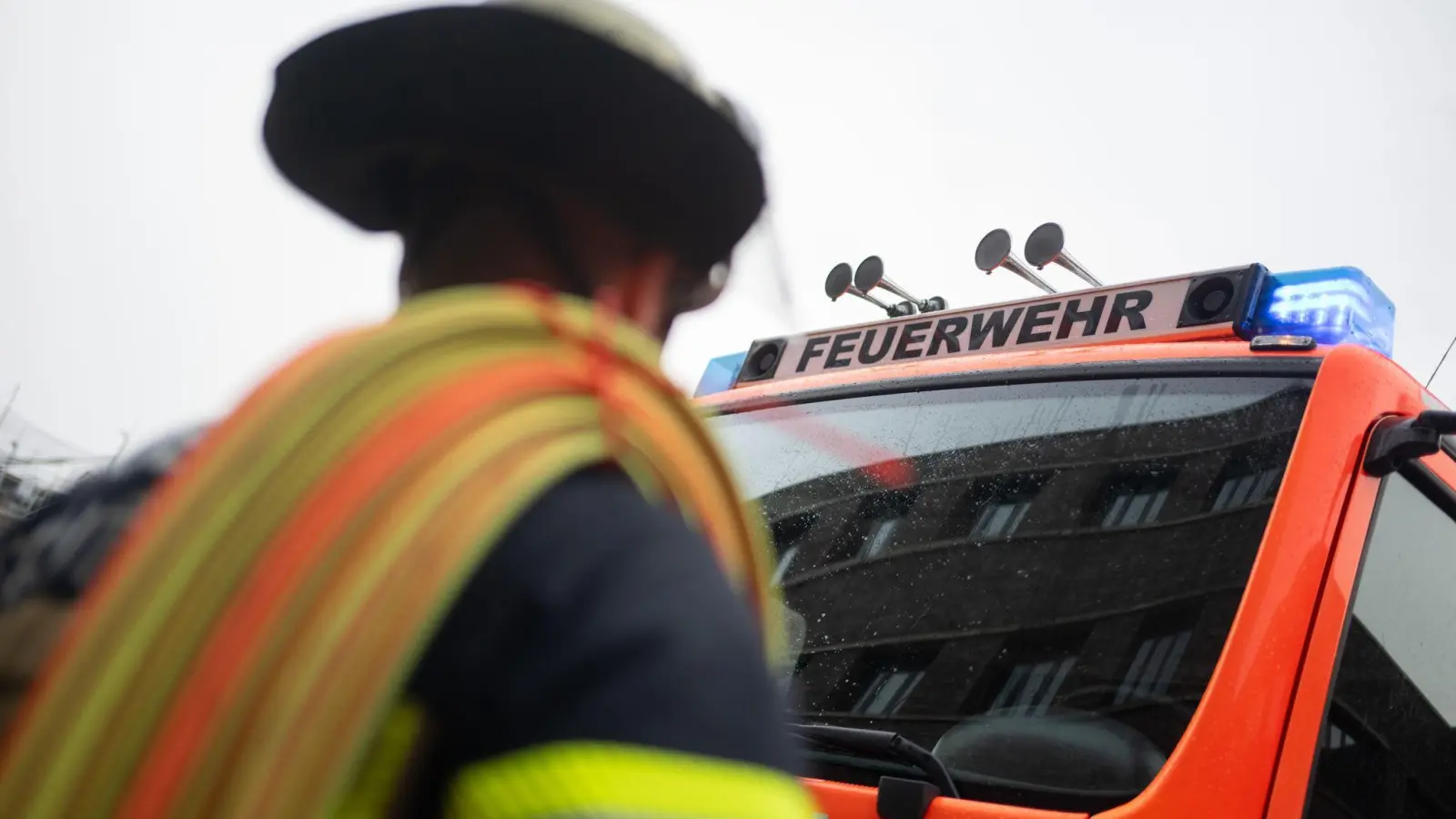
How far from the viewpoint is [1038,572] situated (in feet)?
7.23

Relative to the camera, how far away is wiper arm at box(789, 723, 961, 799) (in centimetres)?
195

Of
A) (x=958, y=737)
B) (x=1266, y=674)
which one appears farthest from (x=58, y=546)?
(x=1266, y=674)

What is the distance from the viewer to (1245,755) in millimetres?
1818

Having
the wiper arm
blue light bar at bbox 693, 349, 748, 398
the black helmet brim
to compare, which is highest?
blue light bar at bbox 693, 349, 748, 398

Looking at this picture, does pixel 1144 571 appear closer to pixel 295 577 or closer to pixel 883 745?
pixel 883 745

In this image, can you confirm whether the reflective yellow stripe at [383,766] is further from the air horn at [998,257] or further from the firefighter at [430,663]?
the air horn at [998,257]

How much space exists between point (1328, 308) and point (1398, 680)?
746 millimetres

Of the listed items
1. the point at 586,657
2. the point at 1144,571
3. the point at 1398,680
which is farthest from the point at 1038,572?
the point at 586,657

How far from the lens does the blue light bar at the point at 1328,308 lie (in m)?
2.35

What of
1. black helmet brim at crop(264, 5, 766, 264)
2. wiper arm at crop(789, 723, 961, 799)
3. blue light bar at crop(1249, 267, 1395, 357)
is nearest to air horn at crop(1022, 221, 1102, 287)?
blue light bar at crop(1249, 267, 1395, 357)

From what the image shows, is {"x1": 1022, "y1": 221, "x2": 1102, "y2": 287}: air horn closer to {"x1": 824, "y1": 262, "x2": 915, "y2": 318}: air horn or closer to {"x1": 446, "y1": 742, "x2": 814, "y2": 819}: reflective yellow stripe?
{"x1": 824, "y1": 262, "x2": 915, "y2": 318}: air horn

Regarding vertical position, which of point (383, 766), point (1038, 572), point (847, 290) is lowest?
point (383, 766)

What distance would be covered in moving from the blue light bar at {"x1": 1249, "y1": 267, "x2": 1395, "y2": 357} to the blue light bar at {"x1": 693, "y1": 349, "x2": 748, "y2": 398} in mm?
1510

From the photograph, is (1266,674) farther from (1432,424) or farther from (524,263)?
(524,263)
